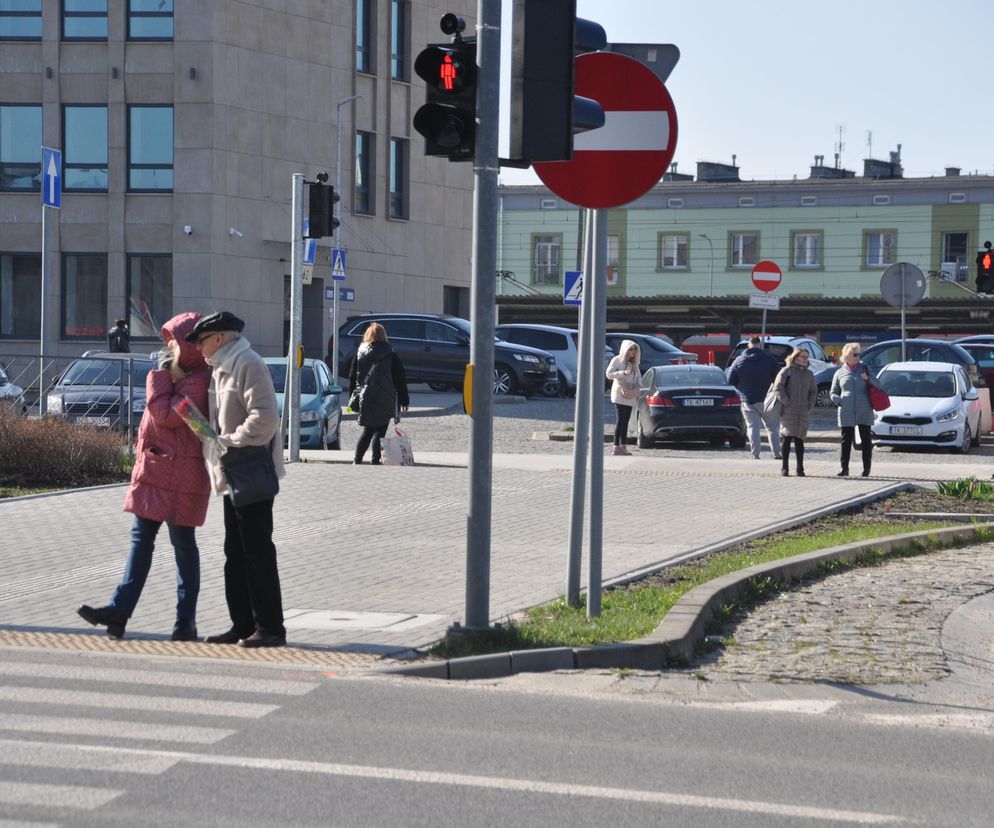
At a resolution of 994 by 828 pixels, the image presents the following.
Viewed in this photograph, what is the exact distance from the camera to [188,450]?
861 cm

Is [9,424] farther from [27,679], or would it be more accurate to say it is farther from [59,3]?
[59,3]

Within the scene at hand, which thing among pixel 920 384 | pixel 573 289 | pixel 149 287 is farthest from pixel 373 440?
pixel 149 287

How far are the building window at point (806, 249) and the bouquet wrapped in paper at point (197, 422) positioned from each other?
209ft

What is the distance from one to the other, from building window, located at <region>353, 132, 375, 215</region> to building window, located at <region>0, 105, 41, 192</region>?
31.2ft

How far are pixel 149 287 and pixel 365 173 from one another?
824cm

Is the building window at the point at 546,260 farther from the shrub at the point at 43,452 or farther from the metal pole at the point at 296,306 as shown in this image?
the shrub at the point at 43,452

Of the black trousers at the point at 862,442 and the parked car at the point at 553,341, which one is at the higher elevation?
the parked car at the point at 553,341

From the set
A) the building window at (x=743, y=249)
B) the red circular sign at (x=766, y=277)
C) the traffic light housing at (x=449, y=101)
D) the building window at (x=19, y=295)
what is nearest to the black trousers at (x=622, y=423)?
the red circular sign at (x=766, y=277)

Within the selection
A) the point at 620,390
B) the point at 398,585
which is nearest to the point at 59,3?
the point at 620,390

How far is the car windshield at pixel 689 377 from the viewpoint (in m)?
27.2

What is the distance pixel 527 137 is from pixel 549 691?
2.76m

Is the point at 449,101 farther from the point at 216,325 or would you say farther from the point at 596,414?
the point at 596,414

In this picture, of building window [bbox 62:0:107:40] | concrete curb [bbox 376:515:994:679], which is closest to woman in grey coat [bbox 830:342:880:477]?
concrete curb [bbox 376:515:994:679]

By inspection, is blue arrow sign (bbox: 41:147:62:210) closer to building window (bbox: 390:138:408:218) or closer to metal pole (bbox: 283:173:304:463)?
metal pole (bbox: 283:173:304:463)
